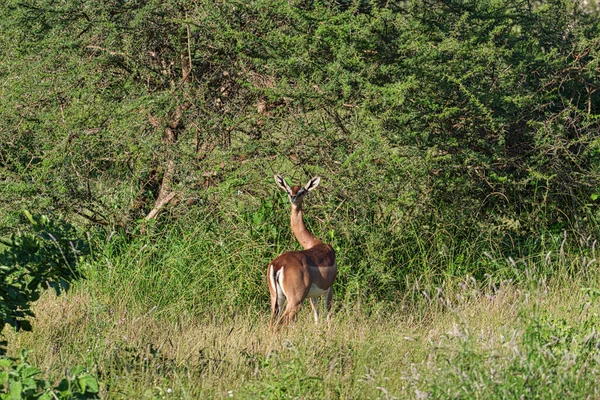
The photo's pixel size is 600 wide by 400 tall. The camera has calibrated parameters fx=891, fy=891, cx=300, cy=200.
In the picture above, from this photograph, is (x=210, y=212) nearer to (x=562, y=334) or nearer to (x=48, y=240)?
(x=48, y=240)

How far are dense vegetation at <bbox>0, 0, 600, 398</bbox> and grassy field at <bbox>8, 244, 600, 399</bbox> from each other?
9 centimetres

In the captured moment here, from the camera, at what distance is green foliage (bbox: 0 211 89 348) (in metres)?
4.23

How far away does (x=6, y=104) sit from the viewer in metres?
7.59

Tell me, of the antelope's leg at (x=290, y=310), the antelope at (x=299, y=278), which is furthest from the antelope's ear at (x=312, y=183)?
the antelope's leg at (x=290, y=310)

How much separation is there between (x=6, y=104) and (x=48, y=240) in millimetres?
3448

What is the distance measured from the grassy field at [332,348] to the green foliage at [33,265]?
44cm

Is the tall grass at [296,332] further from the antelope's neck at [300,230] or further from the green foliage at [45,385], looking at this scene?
the antelope's neck at [300,230]

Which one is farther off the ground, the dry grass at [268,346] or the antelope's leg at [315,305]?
the dry grass at [268,346]

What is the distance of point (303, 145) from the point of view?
7.24 metres

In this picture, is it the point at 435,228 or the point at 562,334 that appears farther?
the point at 435,228

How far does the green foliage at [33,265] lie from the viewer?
13.9 ft

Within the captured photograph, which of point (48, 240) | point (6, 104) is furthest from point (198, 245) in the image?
point (48, 240)

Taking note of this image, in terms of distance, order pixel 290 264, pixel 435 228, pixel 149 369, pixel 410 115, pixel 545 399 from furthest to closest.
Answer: pixel 435 228
pixel 410 115
pixel 290 264
pixel 149 369
pixel 545 399

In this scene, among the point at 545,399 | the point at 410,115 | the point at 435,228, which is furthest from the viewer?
the point at 435,228
